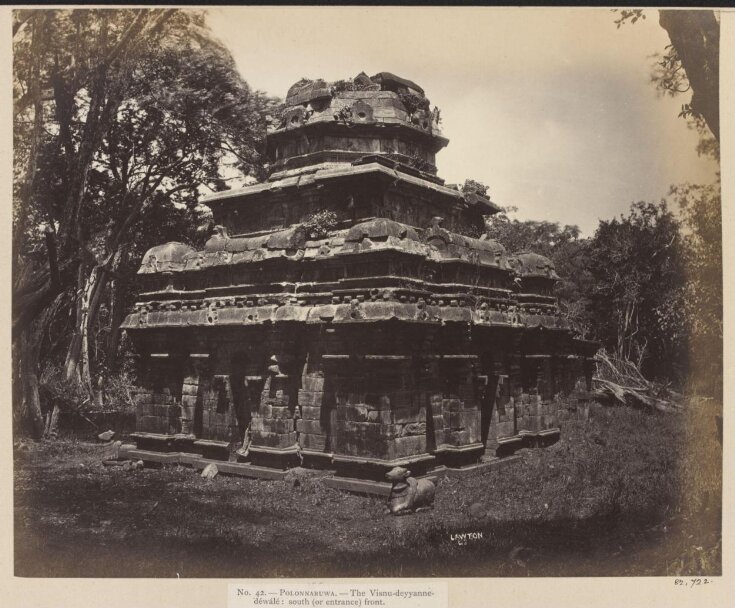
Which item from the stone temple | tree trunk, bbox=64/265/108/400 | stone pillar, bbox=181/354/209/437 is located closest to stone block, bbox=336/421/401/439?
the stone temple

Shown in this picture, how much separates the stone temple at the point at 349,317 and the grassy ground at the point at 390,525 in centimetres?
123

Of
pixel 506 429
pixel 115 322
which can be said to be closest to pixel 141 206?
pixel 115 322

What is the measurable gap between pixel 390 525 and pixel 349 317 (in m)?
3.70

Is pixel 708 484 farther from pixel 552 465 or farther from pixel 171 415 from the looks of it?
pixel 171 415

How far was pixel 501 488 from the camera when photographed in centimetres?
1204

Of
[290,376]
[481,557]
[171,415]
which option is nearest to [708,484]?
[481,557]

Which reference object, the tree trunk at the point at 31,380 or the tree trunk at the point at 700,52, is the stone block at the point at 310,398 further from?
the tree trunk at the point at 700,52

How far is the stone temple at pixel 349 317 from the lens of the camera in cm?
1180

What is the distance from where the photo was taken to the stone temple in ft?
38.7

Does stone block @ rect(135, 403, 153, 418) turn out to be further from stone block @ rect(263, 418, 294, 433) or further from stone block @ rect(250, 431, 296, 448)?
stone block @ rect(263, 418, 294, 433)

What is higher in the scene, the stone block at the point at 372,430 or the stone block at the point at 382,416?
the stone block at the point at 382,416

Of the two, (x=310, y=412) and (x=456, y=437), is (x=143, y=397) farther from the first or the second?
(x=456, y=437)

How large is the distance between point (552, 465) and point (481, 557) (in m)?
6.00

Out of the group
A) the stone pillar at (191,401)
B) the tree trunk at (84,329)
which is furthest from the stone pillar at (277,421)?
the tree trunk at (84,329)
